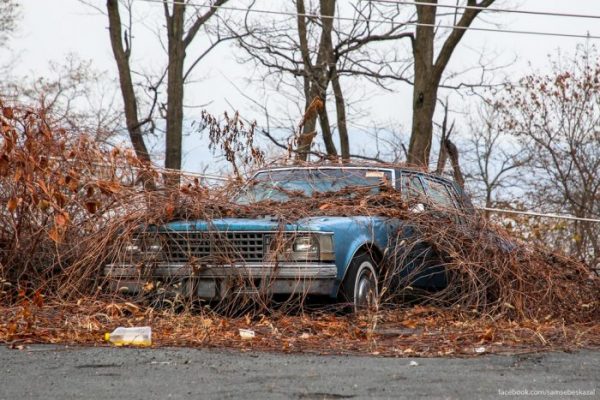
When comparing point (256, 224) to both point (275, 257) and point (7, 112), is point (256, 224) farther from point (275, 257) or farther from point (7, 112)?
point (7, 112)

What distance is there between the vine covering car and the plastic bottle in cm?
143

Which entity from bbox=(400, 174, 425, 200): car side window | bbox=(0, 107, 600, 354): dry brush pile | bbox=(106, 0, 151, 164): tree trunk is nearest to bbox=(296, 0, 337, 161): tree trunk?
bbox=(106, 0, 151, 164): tree trunk

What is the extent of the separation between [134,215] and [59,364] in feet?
10.3

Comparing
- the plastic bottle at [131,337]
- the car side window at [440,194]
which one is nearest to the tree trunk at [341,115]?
the car side window at [440,194]

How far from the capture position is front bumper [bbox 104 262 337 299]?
8.34m

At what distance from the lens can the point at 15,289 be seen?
9781mm

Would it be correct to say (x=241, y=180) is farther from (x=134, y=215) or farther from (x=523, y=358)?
(x=523, y=358)

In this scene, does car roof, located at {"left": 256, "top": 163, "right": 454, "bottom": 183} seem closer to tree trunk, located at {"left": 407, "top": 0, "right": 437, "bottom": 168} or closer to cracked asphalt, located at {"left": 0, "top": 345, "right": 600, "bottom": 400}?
cracked asphalt, located at {"left": 0, "top": 345, "right": 600, "bottom": 400}

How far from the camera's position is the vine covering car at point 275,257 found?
8406mm

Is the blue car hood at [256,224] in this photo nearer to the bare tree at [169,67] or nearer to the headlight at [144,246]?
the headlight at [144,246]

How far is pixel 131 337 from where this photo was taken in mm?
7117

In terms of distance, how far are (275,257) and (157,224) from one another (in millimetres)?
1167

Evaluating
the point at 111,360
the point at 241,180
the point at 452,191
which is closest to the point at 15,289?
the point at 241,180

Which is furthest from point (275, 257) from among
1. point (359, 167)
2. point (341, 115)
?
point (341, 115)
